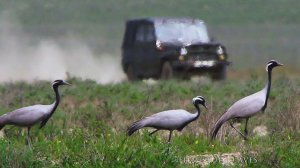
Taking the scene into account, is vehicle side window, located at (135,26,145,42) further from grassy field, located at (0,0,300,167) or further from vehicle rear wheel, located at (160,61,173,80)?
grassy field, located at (0,0,300,167)

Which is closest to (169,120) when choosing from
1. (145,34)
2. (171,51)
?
(171,51)

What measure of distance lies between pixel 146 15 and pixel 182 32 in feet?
186

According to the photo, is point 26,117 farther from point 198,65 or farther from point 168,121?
point 198,65

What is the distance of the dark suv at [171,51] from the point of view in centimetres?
2711

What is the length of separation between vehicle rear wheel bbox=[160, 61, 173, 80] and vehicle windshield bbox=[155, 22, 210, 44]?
58 centimetres

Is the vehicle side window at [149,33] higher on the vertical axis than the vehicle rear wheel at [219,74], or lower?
higher

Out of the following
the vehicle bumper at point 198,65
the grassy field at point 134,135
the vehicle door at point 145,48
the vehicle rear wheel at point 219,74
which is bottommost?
the grassy field at point 134,135

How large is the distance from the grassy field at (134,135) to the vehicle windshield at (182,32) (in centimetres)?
225

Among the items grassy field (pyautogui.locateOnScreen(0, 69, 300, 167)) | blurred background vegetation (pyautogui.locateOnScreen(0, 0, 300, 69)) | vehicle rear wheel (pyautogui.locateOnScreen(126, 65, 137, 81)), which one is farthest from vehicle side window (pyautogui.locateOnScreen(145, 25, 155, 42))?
blurred background vegetation (pyautogui.locateOnScreen(0, 0, 300, 69))

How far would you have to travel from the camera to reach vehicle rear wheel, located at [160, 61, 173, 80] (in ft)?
90.1

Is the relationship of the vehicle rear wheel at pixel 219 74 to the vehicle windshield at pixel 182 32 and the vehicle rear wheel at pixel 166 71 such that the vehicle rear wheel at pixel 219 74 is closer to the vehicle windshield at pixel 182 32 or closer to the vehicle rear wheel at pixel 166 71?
the vehicle windshield at pixel 182 32

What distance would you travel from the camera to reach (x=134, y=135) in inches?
588

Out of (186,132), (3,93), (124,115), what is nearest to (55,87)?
(186,132)

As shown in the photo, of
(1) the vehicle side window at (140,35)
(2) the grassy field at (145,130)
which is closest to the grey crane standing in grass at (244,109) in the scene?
(2) the grassy field at (145,130)
